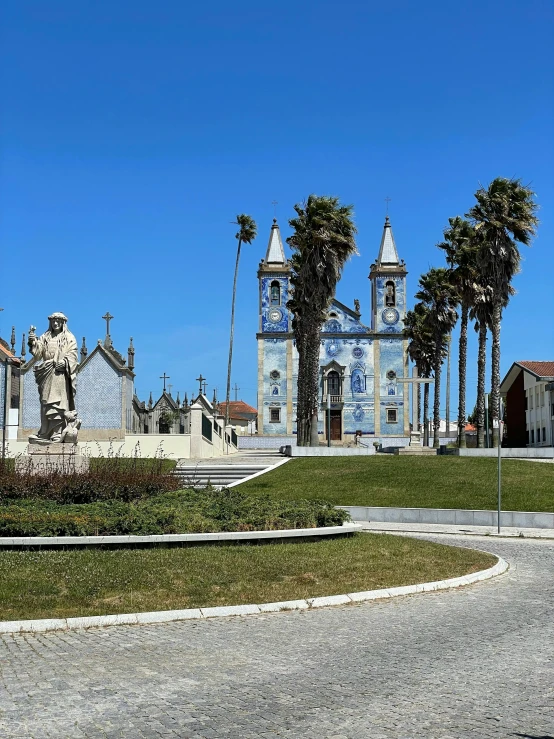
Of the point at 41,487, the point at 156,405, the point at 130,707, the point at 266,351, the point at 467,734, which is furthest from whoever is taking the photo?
the point at 156,405

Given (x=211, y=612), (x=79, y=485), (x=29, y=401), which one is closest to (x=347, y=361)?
(x=29, y=401)

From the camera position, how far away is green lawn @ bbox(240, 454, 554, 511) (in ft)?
86.7

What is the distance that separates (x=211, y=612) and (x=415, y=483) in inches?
789

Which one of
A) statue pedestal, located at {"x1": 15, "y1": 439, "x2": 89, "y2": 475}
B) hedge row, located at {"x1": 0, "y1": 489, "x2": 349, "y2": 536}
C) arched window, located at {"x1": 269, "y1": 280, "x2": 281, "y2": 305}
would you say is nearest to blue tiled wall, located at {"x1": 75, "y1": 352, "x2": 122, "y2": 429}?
arched window, located at {"x1": 269, "y1": 280, "x2": 281, "y2": 305}

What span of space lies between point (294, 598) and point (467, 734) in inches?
214

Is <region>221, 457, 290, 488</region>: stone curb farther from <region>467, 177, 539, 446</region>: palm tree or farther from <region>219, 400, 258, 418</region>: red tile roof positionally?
<region>219, 400, 258, 418</region>: red tile roof

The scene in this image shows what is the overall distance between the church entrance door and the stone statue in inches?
2324

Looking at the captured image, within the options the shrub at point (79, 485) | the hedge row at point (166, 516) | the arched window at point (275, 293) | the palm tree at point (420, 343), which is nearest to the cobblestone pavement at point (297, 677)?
A: the hedge row at point (166, 516)

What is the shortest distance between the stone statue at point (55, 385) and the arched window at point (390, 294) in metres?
62.1

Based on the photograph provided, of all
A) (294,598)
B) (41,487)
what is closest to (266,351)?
(41,487)

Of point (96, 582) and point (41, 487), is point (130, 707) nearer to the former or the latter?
point (96, 582)

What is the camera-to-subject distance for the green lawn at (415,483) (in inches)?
1040

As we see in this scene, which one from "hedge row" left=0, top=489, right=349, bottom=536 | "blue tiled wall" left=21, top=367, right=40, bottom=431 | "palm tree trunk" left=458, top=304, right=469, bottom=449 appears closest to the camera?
"hedge row" left=0, top=489, right=349, bottom=536

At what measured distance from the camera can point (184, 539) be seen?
13367 millimetres
